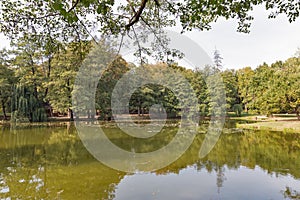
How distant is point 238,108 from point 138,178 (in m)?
23.8

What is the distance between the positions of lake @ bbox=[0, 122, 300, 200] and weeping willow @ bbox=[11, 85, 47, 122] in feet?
39.8

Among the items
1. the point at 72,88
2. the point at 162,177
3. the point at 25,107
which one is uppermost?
the point at 72,88

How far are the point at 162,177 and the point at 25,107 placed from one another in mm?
17700

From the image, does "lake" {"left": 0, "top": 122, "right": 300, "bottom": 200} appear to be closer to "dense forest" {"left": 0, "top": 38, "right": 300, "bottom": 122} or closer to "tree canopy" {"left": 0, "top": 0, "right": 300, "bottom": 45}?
"tree canopy" {"left": 0, "top": 0, "right": 300, "bottom": 45}

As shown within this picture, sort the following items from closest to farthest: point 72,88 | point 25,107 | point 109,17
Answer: point 109,17 → point 25,107 → point 72,88

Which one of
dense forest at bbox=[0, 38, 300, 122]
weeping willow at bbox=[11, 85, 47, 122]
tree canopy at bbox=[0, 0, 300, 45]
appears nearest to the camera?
tree canopy at bbox=[0, 0, 300, 45]

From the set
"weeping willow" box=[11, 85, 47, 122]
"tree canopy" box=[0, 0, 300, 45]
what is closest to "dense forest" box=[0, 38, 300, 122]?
"weeping willow" box=[11, 85, 47, 122]

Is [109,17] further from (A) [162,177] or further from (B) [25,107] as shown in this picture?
(B) [25,107]

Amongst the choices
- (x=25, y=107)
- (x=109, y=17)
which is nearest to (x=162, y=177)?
(x=109, y=17)

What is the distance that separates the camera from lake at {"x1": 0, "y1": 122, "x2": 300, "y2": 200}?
4980mm

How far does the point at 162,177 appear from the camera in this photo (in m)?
6.11

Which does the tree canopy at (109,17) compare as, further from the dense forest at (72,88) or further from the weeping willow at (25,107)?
the weeping willow at (25,107)

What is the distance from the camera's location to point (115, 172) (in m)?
6.46

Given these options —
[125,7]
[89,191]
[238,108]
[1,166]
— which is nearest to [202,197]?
[89,191]
